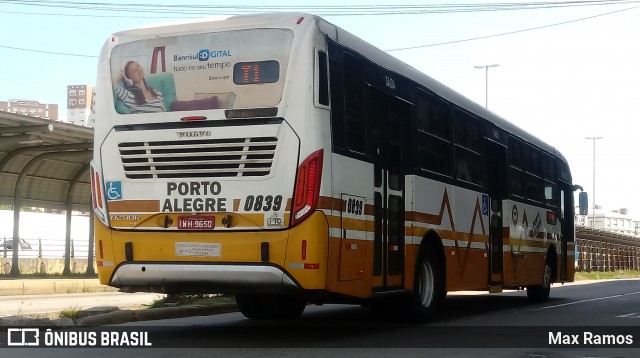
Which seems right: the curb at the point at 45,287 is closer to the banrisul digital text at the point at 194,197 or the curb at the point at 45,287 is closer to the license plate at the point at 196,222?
the banrisul digital text at the point at 194,197

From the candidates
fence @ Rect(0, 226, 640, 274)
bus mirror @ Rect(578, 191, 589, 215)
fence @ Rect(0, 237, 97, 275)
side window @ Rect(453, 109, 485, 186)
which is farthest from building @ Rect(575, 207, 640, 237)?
side window @ Rect(453, 109, 485, 186)

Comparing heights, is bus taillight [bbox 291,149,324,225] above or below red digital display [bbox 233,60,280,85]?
below

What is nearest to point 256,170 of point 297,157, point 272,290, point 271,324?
point 297,157

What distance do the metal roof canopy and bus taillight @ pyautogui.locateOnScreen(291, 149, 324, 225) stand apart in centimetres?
1150

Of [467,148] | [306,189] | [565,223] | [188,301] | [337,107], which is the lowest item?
[188,301]

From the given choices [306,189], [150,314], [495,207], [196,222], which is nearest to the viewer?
[306,189]

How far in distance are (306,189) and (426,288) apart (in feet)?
13.3

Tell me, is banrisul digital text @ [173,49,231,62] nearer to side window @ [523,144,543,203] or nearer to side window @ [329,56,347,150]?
side window @ [329,56,347,150]

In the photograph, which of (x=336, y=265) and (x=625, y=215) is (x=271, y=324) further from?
(x=625, y=215)

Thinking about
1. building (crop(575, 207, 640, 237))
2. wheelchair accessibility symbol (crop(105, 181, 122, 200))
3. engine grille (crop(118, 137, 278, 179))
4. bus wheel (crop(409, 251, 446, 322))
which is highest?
building (crop(575, 207, 640, 237))

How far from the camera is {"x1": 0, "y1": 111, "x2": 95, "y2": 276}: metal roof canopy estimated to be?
20812mm

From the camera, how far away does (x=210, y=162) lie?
10.2 m

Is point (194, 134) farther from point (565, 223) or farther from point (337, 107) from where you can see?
point (565, 223)

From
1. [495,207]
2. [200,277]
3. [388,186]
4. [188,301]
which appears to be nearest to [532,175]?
[495,207]
